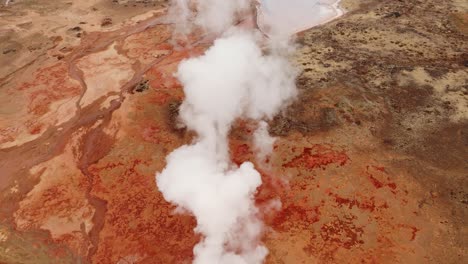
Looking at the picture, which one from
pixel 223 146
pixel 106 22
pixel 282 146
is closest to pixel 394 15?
pixel 282 146

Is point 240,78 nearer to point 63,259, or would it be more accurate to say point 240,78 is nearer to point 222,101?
point 222,101

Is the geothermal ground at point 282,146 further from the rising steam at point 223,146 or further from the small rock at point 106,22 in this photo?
the small rock at point 106,22

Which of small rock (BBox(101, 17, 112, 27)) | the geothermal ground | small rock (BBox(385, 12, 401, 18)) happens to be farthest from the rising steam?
small rock (BBox(101, 17, 112, 27))

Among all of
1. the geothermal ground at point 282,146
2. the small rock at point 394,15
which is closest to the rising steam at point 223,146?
the geothermal ground at point 282,146

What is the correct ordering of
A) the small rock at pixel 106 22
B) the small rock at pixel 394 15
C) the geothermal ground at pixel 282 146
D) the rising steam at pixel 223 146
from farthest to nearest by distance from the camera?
the small rock at pixel 106 22
the small rock at pixel 394 15
the geothermal ground at pixel 282 146
the rising steam at pixel 223 146

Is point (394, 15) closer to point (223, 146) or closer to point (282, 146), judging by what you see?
point (282, 146)

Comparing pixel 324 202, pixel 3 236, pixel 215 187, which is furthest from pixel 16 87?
pixel 324 202

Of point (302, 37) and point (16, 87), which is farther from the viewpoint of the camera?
point (302, 37)

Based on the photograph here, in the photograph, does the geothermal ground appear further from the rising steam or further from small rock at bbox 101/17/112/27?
small rock at bbox 101/17/112/27
